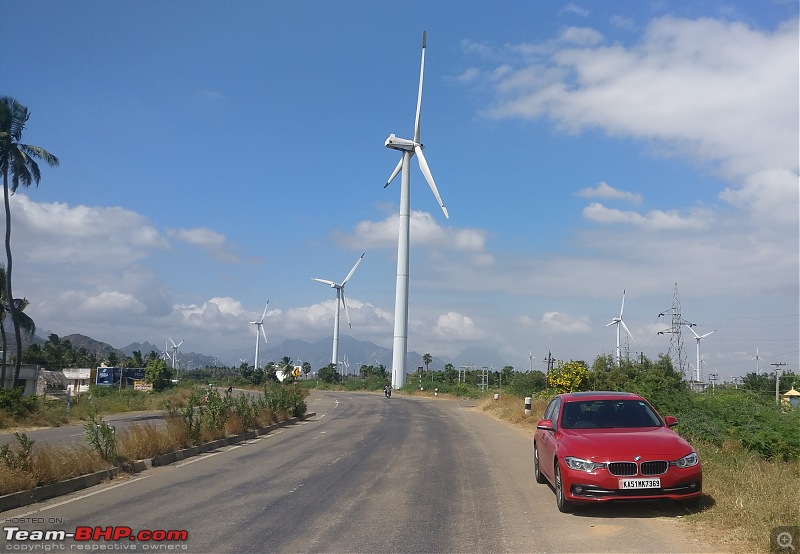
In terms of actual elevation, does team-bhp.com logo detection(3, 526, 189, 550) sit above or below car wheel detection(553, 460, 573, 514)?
below

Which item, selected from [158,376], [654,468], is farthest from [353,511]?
[158,376]

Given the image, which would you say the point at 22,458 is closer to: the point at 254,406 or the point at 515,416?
the point at 254,406

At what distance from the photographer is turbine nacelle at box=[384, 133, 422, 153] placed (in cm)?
6994

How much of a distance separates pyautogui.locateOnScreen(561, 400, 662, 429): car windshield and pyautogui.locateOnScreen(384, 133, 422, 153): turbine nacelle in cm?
6091

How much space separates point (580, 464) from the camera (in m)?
8.69

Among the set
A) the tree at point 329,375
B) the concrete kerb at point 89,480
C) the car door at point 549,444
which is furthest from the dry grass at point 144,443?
the tree at point 329,375

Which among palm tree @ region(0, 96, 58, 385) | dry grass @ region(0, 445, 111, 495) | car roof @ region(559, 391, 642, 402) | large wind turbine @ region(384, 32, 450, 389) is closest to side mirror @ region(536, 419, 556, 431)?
car roof @ region(559, 391, 642, 402)

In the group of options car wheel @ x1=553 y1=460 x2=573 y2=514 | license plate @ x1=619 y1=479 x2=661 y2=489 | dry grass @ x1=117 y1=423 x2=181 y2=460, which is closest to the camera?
license plate @ x1=619 y1=479 x2=661 y2=489

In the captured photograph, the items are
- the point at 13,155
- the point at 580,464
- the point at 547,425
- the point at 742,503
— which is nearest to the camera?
the point at 742,503

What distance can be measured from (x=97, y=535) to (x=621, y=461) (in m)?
6.25

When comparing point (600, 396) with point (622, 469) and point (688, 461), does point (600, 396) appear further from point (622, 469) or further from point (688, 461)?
point (622, 469)

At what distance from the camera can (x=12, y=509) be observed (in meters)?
9.45

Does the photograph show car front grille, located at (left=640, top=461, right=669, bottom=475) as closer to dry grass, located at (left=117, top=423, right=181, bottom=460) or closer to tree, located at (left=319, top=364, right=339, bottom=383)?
dry grass, located at (left=117, top=423, right=181, bottom=460)

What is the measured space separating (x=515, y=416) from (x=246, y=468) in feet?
57.8
